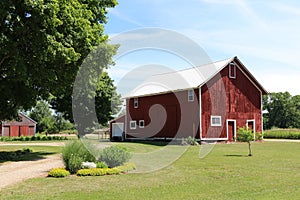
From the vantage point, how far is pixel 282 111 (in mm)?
90562

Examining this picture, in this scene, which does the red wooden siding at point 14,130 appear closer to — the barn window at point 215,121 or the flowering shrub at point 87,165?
the barn window at point 215,121

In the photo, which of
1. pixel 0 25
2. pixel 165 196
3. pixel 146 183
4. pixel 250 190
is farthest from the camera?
pixel 0 25

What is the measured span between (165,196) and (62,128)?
91711mm

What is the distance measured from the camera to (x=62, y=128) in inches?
3836

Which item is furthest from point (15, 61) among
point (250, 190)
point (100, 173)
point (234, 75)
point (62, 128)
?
point (62, 128)

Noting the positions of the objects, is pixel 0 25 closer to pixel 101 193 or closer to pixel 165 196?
pixel 101 193

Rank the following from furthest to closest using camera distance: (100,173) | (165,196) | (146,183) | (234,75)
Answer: (234,75) → (100,173) → (146,183) → (165,196)

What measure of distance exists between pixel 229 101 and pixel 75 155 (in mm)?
24885

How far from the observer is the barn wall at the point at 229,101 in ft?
111

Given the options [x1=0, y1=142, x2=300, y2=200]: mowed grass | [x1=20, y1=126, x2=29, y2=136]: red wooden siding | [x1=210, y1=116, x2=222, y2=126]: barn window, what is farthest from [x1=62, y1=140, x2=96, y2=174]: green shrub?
[x1=20, y1=126, x2=29, y2=136]: red wooden siding

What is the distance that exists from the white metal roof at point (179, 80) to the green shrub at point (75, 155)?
2027 centimetres

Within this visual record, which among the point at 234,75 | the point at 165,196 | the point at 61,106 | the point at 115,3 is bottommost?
the point at 165,196

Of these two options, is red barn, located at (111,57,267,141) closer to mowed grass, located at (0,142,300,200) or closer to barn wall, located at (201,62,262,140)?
barn wall, located at (201,62,262,140)

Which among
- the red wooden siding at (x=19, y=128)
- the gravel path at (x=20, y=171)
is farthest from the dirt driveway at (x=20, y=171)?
the red wooden siding at (x=19, y=128)
